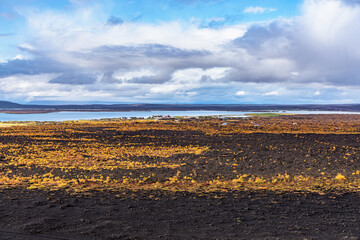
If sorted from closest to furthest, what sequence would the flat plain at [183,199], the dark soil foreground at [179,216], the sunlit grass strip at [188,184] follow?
the dark soil foreground at [179,216] → the flat plain at [183,199] → the sunlit grass strip at [188,184]

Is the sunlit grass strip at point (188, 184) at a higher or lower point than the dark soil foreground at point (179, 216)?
lower

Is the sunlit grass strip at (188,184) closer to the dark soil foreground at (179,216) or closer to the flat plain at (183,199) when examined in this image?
the flat plain at (183,199)

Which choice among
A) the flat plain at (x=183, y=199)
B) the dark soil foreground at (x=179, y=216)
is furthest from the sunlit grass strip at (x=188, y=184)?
the dark soil foreground at (x=179, y=216)

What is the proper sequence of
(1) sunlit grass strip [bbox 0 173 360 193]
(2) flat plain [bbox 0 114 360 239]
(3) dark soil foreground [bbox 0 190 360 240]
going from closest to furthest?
(3) dark soil foreground [bbox 0 190 360 240] < (2) flat plain [bbox 0 114 360 239] < (1) sunlit grass strip [bbox 0 173 360 193]

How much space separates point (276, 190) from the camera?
51.1 ft

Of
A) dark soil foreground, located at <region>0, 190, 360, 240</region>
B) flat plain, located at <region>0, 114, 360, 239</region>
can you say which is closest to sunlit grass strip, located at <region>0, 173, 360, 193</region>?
flat plain, located at <region>0, 114, 360, 239</region>

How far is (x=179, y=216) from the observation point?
11367 millimetres

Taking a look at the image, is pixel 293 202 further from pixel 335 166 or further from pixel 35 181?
pixel 35 181

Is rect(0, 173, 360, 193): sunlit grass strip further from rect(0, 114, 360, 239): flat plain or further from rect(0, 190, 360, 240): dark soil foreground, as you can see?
rect(0, 190, 360, 240): dark soil foreground

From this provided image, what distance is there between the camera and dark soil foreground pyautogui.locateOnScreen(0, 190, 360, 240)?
9695 mm

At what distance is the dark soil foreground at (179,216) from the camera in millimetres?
9695

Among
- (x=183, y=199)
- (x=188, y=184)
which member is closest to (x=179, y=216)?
(x=183, y=199)

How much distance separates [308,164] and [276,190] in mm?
9424

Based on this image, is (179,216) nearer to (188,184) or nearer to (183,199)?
(183,199)
